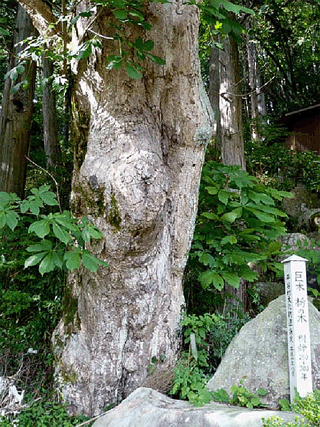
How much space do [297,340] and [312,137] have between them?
12963 mm

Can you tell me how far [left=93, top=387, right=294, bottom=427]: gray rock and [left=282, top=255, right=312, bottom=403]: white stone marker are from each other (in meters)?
0.37

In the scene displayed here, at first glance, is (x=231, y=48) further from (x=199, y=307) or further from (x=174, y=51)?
(x=199, y=307)

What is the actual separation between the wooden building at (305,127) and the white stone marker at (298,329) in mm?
11899

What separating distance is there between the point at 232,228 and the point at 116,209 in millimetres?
1595

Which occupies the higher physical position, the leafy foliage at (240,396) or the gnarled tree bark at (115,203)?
the gnarled tree bark at (115,203)

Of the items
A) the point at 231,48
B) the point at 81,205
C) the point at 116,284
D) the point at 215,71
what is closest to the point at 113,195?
the point at 81,205

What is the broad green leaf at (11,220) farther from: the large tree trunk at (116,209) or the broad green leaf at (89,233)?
the large tree trunk at (116,209)

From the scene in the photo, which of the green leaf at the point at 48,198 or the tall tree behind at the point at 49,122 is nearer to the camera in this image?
the green leaf at the point at 48,198

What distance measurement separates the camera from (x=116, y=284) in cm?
297

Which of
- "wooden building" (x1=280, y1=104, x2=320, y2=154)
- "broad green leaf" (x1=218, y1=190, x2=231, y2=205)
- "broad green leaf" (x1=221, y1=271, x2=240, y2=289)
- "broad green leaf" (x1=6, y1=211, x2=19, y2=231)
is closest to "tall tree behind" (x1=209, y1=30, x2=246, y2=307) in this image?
"broad green leaf" (x1=218, y1=190, x2=231, y2=205)

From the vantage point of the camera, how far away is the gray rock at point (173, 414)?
233cm

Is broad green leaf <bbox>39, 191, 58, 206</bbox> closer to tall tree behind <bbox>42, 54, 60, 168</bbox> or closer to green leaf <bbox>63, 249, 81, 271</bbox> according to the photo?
green leaf <bbox>63, 249, 81, 271</bbox>

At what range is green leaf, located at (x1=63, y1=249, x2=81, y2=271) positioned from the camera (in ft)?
7.71

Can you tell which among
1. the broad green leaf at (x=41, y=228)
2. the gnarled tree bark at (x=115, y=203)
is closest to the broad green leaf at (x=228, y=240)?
the gnarled tree bark at (x=115, y=203)
